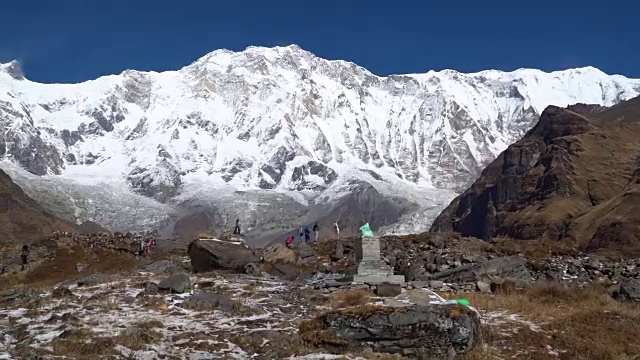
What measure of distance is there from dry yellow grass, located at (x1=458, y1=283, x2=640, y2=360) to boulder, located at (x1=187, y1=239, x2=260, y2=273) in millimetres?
13772

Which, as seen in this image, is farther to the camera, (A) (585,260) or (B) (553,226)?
(B) (553,226)

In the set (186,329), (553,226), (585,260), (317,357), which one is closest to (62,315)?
(186,329)

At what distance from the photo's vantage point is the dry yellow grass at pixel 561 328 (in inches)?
736

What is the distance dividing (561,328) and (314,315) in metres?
7.56

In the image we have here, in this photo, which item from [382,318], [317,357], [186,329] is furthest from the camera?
[186,329]

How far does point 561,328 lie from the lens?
20.5 meters

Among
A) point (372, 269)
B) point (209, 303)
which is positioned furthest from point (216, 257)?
point (209, 303)

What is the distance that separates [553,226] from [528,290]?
420 feet

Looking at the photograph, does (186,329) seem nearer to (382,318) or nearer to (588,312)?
(382,318)

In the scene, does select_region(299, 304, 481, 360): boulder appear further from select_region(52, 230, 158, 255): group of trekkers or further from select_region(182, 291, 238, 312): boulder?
select_region(52, 230, 158, 255): group of trekkers

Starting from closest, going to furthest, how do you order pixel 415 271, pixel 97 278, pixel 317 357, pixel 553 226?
pixel 317 357
pixel 97 278
pixel 415 271
pixel 553 226

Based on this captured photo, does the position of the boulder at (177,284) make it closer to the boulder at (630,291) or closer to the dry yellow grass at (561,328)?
the dry yellow grass at (561,328)

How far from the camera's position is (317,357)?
1739cm

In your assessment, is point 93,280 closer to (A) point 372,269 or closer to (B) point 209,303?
(B) point 209,303
